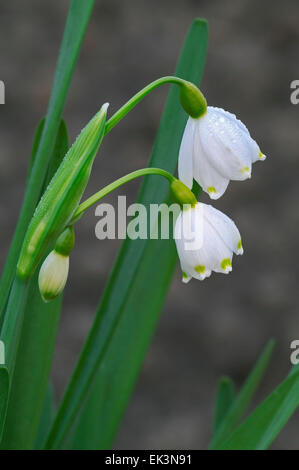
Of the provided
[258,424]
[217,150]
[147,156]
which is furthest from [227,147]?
[147,156]

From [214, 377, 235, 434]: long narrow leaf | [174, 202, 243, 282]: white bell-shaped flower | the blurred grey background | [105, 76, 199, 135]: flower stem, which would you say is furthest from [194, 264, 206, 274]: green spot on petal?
the blurred grey background

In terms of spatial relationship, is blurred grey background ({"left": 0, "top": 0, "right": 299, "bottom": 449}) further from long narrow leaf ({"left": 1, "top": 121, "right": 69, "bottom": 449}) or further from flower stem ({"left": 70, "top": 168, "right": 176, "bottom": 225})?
flower stem ({"left": 70, "top": 168, "right": 176, "bottom": 225})

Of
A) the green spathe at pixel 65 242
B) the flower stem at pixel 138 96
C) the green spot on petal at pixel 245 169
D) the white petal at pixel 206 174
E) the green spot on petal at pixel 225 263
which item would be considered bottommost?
the green spathe at pixel 65 242

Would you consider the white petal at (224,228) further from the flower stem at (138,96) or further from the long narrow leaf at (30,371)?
the long narrow leaf at (30,371)

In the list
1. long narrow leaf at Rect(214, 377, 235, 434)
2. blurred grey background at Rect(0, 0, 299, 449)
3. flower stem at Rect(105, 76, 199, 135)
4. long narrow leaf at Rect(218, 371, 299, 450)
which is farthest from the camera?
blurred grey background at Rect(0, 0, 299, 449)

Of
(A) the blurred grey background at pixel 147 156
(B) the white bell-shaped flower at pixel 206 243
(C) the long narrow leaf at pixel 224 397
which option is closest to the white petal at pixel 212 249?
(B) the white bell-shaped flower at pixel 206 243

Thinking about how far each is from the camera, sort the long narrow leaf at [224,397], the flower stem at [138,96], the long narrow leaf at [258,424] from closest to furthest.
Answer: the flower stem at [138,96]
the long narrow leaf at [258,424]
the long narrow leaf at [224,397]

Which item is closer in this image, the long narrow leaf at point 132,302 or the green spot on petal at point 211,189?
the green spot on petal at point 211,189

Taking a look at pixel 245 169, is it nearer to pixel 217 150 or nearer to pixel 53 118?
pixel 217 150
